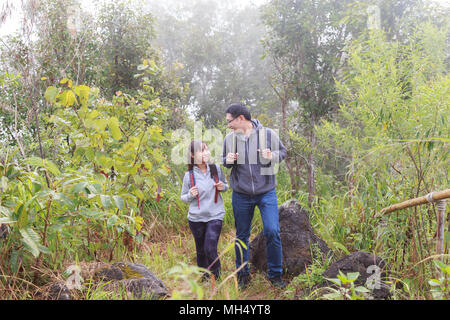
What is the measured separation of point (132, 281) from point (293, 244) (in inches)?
69.9

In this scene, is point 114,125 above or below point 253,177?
above

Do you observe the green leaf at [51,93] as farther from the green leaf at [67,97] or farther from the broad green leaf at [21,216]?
the broad green leaf at [21,216]

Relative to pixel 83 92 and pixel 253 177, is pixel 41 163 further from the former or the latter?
pixel 253 177

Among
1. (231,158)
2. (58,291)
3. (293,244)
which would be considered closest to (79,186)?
(58,291)

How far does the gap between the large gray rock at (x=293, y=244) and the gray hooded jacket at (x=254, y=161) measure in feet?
2.01

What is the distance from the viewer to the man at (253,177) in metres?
3.20

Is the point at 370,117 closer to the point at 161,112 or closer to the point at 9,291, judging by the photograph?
the point at 161,112

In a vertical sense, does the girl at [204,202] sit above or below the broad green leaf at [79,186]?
below

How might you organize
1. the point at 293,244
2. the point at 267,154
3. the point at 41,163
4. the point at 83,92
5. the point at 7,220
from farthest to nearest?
the point at 293,244, the point at 267,154, the point at 83,92, the point at 41,163, the point at 7,220

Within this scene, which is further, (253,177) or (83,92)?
(253,177)

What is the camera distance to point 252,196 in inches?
131

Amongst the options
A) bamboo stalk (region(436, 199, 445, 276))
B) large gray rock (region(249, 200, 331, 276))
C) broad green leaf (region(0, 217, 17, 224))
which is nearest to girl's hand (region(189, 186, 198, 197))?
large gray rock (region(249, 200, 331, 276))

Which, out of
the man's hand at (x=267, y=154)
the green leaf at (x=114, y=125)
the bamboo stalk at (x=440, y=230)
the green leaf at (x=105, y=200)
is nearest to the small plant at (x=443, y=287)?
the bamboo stalk at (x=440, y=230)

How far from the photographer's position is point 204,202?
3.39 metres
